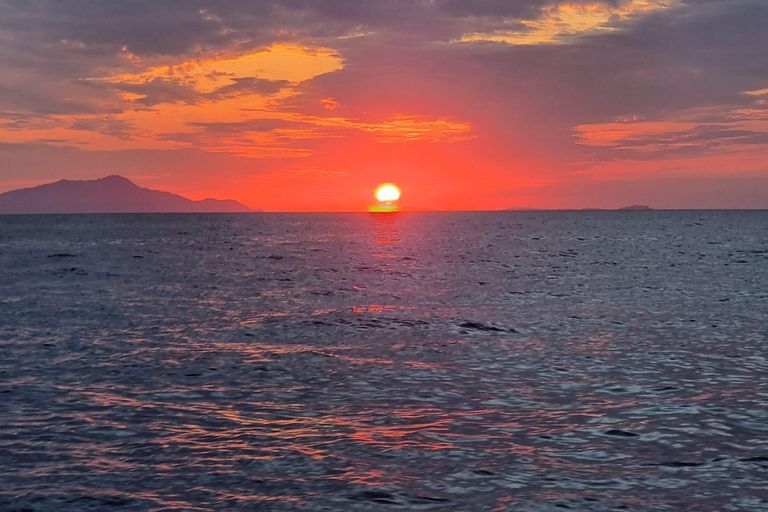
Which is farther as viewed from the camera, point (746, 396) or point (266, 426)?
point (746, 396)

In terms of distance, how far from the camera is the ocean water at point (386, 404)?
11414 millimetres

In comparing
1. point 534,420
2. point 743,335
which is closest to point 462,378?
point 534,420

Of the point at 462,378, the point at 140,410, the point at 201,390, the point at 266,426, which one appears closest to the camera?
the point at 266,426

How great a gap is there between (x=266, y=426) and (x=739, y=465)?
9.18m

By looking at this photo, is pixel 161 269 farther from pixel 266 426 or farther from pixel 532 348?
pixel 266 426

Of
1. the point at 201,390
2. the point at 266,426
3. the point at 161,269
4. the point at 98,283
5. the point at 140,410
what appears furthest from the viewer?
the point at 161,269

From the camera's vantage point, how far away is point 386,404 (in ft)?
55.0

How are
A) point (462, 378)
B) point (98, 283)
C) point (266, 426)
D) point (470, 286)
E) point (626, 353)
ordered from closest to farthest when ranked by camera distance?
point (266, 426) → point (462, 378) → point (626, 353) → point (470, 286) → point (98, 283)

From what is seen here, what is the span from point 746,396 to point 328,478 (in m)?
11.1

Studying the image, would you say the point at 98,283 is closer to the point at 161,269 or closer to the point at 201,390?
the point at 161,269

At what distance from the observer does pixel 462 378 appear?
19.5 m

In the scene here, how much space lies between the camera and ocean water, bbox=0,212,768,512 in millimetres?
11414

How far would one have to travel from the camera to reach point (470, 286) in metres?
46.0

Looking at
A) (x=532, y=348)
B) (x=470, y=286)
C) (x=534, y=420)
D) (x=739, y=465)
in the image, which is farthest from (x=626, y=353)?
(x=470, y=286)
